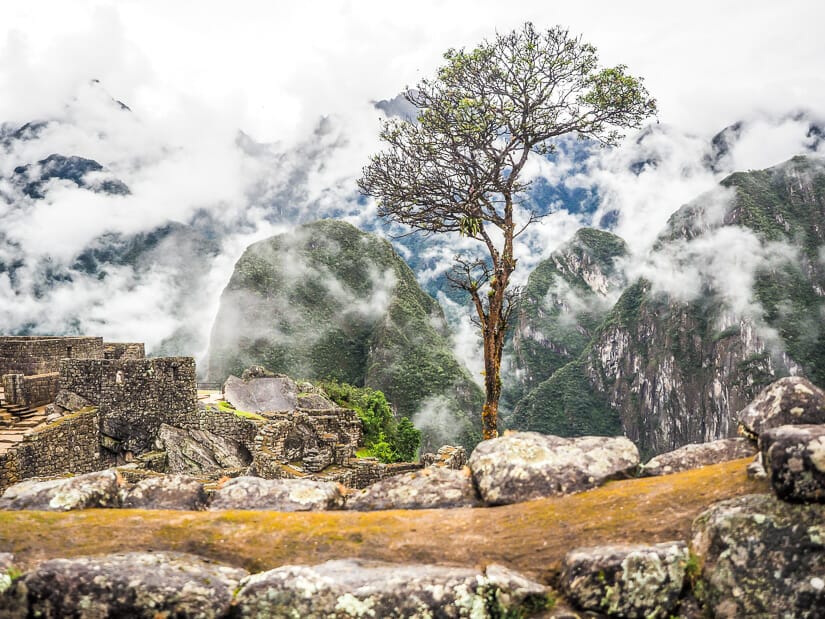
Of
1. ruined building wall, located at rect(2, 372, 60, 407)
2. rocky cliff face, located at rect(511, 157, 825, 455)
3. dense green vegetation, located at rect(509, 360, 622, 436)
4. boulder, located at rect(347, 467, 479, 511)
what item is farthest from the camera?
dense green vegetation, located at rect(509, 360, 622, 436)

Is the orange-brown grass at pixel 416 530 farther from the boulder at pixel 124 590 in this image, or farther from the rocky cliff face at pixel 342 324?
the rocky cliff face at pixel 342 324

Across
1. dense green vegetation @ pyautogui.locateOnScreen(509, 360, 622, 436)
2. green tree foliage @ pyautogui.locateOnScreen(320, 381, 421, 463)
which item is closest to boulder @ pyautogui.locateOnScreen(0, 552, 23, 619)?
green tree foliage @ pyautogui.locateOnScreen(320, 381, 421, 463)

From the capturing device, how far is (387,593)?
11.1 feet

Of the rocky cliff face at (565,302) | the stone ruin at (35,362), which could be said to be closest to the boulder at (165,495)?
the stone ruin at (35,362)

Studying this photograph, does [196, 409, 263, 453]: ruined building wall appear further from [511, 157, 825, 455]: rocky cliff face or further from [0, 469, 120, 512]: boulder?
[511, 157, 825, 455]: rocky cliff face

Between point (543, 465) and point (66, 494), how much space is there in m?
3.46

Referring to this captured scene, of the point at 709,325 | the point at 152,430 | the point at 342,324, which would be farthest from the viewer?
the point at 709,325

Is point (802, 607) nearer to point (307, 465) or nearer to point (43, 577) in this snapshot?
point (43, 577)

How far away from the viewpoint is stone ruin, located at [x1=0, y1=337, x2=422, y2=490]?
15.0m

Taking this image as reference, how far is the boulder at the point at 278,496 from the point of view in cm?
447

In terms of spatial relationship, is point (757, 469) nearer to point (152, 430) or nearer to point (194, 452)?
point (194, 452)

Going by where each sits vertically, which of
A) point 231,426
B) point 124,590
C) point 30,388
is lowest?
point 124,590

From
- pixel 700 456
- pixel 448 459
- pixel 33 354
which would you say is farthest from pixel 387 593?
pixel 33 354

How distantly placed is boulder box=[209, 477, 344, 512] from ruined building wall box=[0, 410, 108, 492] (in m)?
9.54
